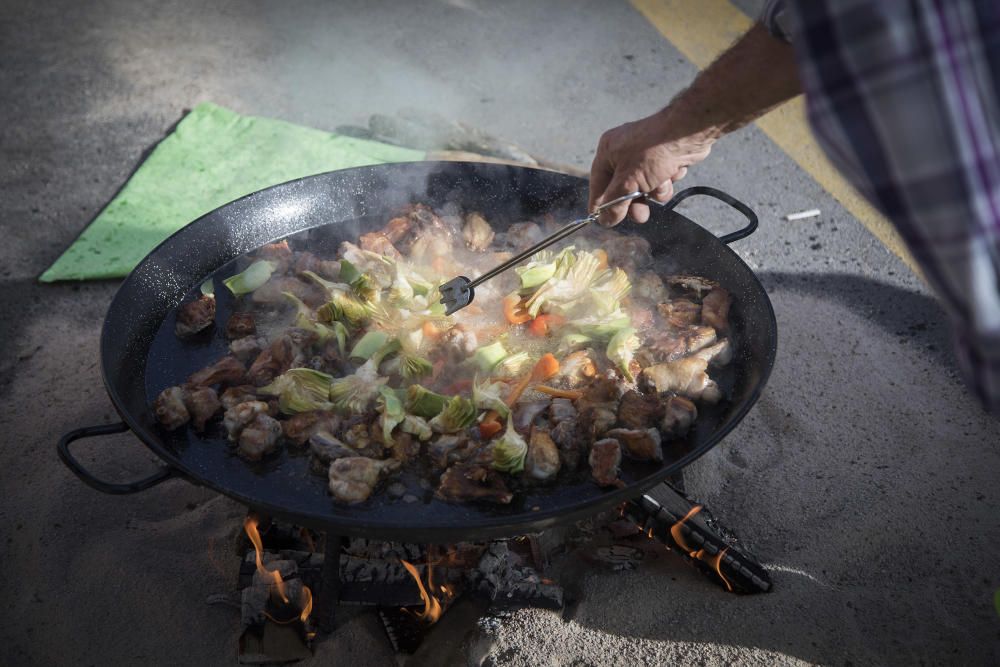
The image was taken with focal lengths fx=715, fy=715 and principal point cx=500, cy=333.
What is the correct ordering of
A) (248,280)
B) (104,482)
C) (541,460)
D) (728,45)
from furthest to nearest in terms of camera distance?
1. (728,45)
2. (248,280)
3. (541,460)
4. (104,482)

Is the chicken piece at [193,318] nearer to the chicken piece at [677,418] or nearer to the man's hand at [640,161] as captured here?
the man's hand at [640,161]

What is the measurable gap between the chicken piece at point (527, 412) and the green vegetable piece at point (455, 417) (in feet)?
0.61

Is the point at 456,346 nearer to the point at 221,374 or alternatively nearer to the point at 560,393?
the point at 560,393

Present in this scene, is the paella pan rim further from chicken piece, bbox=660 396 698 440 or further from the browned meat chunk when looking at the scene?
the browned meat chunk

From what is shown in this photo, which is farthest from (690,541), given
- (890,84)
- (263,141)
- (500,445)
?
(263,141)

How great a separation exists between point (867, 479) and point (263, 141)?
5.20 metres

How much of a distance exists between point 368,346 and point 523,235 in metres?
1.14

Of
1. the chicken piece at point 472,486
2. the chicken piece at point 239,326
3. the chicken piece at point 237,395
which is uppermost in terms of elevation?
the chicken piece at point 472,486

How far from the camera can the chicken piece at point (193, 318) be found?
10.9 feet

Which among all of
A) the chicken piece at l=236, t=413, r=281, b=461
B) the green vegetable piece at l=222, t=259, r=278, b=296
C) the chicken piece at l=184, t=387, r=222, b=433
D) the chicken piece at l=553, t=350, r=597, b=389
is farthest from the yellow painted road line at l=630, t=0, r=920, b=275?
the chicken piece at l=184, t=387, r=222, b=433

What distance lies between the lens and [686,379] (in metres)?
3.06

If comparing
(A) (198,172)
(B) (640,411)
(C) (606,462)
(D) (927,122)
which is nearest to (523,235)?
(B) (640,411)

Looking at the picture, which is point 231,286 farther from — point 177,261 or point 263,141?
point 263,141

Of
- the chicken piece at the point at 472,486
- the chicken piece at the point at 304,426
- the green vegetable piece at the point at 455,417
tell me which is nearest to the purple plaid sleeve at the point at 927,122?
the chicken piece at the point at 472,486
